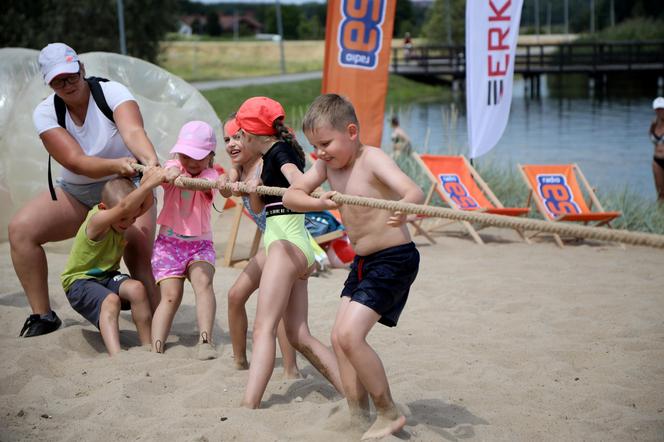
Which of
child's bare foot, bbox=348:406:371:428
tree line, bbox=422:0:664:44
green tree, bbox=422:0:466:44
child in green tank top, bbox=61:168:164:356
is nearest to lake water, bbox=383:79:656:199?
child in green tank top, bbox=61:168:164:356

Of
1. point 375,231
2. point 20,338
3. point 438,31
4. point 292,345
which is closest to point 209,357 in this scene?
point 292,345

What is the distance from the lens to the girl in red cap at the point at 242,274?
4.42 m

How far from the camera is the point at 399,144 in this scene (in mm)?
13945

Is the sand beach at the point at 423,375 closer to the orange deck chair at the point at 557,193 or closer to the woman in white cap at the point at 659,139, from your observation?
the orange deck chair at the point at 557,193

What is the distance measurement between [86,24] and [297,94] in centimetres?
1042

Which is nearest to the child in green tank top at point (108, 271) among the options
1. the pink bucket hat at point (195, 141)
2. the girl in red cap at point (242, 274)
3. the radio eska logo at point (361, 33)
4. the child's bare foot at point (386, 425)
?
the pink bucket hat at point (195, 141)

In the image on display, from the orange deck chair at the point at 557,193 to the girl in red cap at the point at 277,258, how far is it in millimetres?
5723

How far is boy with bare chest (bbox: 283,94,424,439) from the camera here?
3602mm

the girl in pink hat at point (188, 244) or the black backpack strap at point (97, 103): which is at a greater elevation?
the black backpack strap at point (97, 103)

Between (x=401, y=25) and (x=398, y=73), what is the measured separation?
221 feet

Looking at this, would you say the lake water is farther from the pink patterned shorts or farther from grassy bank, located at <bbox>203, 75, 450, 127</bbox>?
the pink patterned shorts

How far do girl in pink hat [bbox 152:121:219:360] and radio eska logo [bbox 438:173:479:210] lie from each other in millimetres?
4867

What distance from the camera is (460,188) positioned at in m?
9.98

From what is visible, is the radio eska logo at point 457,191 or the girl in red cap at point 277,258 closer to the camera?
the girl in red cap at point 277,258
